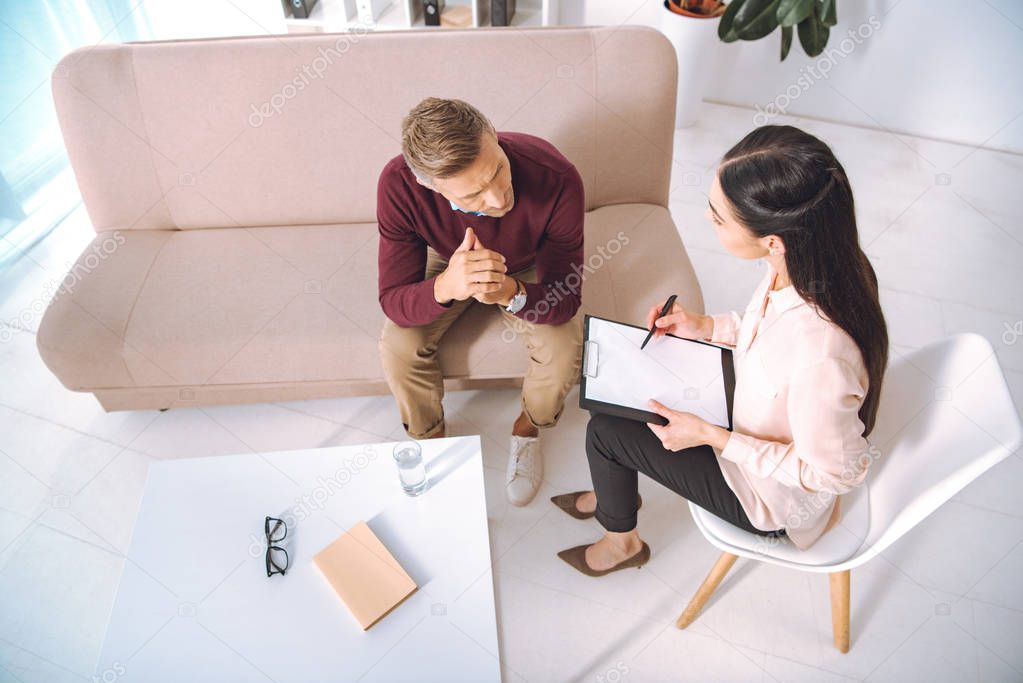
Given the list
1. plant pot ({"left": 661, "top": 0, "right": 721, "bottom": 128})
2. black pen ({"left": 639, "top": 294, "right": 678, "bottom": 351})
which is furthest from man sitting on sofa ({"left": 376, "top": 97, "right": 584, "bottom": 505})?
plant pot ({"left": 661, "top": 0, "right": 721, "bottom": 128})

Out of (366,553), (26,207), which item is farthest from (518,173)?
(26,207)

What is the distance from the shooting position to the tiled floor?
144 centimetres

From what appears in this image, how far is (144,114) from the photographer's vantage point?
1744 millimetres

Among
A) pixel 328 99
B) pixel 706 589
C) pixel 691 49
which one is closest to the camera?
Result: pixel 706 589

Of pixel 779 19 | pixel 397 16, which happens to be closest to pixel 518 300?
pixel 779 19

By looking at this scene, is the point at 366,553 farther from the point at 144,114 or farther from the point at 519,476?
the point at 144,114

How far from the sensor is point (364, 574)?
115cm

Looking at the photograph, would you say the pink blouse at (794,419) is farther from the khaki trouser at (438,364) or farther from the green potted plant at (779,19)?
the green potted plant at (779,19)

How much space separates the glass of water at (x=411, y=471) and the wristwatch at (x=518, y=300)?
0.40m

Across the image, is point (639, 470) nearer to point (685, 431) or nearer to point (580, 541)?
point (685, 431)

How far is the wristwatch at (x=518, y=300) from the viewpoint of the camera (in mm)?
1420

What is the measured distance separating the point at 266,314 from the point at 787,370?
1291 millimetres

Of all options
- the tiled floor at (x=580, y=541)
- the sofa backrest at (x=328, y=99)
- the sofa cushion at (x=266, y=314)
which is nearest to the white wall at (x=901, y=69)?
the tiled floor at (x=580, y=541)

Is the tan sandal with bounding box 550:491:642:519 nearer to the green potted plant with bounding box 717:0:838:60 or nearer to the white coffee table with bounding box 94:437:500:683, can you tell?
the white coffee table with bounding box 94:437:500:683
